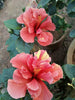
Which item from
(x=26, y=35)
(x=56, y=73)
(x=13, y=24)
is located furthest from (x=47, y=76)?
(x=13, y=24)

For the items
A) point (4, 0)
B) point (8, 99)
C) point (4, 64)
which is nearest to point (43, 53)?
point (8, 99)

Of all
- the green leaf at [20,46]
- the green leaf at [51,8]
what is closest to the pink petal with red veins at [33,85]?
the green leaf at [20,46]

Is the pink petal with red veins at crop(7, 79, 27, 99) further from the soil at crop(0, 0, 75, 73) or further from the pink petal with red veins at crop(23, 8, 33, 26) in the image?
the soil at crop(0, 0, 75, 73)

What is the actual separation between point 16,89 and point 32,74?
0.31ft

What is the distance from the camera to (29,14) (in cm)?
→ 73

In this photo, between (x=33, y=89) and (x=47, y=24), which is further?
(x=47, y=24)

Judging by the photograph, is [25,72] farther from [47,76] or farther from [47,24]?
[47,24]

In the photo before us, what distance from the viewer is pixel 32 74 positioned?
59cm

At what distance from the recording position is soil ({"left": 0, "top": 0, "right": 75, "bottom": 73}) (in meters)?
1.45

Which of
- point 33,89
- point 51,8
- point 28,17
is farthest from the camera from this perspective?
point 51,8

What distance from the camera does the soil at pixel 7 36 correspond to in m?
1.45

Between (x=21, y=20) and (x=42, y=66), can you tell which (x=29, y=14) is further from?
(x=42, y=66)

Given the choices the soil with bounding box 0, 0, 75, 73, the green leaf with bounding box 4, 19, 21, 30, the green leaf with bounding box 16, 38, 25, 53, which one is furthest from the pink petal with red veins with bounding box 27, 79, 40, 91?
the soil with bounding box 0, 0, 75, 73

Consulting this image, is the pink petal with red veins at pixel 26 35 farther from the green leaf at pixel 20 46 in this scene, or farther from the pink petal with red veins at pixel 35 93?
the pink petal with red veins at pixel 35 93
